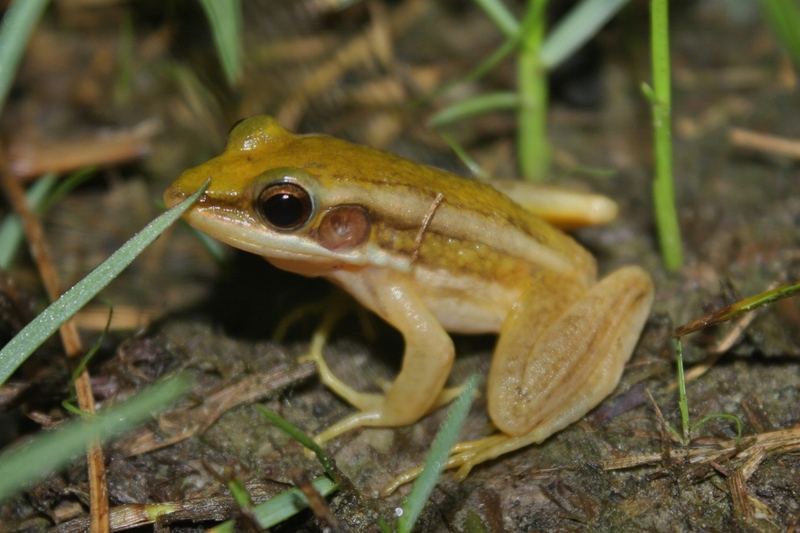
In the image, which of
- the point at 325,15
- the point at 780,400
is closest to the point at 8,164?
the point at 325,15

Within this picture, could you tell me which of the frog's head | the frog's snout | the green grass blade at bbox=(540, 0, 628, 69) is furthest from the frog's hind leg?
the frog's snout

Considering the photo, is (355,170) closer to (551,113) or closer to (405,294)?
(405,294)

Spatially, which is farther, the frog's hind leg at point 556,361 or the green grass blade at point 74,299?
the frog's hind leg at point 556,361

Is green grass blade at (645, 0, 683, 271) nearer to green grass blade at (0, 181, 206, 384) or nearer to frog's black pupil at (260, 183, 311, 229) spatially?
frog's black pupil at (260, 183, 311, 229)

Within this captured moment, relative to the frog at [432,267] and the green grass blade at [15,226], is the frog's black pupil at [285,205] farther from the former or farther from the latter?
the green grass blade at [15,226]

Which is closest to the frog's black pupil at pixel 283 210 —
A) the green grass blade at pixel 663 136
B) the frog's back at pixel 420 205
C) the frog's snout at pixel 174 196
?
the frog's back at pixel 420 205

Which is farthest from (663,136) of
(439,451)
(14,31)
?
(14,31)
